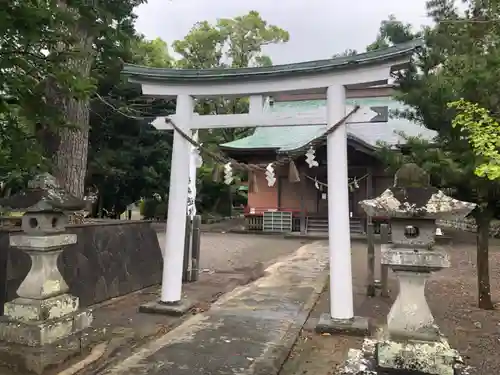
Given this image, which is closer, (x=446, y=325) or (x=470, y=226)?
(x=446, y=325)

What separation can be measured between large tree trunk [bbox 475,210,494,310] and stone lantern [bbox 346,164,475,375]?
378cm

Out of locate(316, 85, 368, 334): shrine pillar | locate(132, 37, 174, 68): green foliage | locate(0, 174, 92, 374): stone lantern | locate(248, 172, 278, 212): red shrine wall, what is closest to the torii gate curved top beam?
→ locate(316, 85, 368, 334): shrine pillar

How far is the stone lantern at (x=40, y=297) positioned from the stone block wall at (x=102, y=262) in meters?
1.18

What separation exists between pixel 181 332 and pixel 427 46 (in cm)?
610

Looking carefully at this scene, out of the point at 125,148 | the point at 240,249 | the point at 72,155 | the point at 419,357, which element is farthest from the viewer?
the point at 125,148

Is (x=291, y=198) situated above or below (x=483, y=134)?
below

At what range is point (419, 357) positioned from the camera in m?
3.37

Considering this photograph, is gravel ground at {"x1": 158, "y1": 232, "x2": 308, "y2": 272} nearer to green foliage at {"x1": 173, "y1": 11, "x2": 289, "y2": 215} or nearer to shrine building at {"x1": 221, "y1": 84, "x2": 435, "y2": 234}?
shrine building at {"x1": 221, "y1": 84, "x2": 435, "y2": 234}

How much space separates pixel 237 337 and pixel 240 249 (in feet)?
32.9

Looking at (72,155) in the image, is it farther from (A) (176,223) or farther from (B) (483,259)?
(B) (483,259)

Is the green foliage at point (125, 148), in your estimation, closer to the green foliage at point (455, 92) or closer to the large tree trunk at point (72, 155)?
the large tree trunk at point (72, 155)

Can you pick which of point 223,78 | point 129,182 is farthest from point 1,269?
point 129,182

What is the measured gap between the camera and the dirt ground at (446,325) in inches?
184

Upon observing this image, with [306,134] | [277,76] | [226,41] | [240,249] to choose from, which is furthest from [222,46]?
[277,76]
